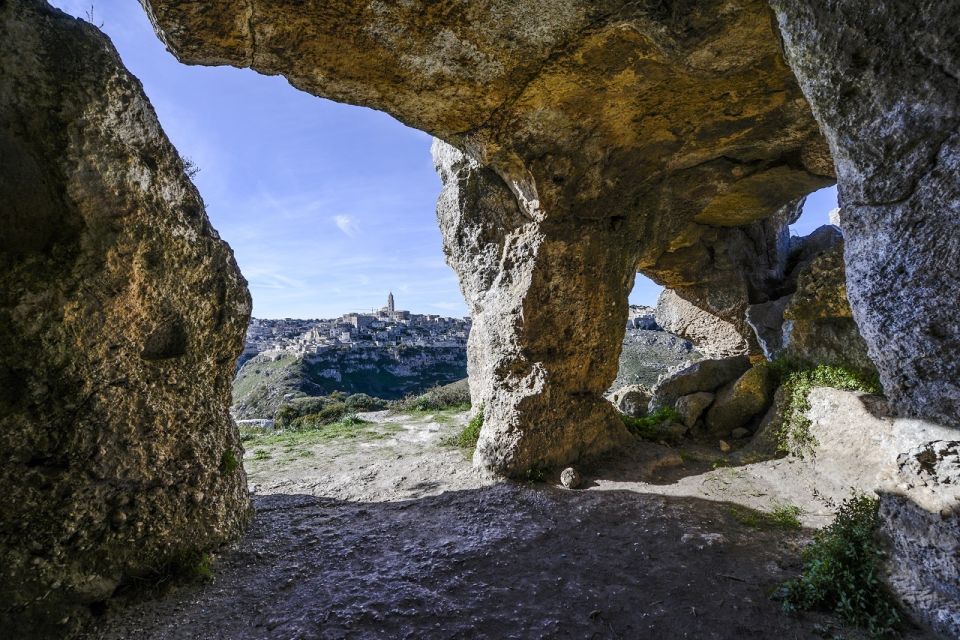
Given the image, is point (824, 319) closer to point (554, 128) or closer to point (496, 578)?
point (554, 128)

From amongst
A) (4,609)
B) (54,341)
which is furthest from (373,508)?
(54,341)

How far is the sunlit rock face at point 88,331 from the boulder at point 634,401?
9.75 metres

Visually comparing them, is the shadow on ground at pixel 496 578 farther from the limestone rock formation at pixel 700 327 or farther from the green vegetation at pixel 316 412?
the green vegetation at pixel 316 412

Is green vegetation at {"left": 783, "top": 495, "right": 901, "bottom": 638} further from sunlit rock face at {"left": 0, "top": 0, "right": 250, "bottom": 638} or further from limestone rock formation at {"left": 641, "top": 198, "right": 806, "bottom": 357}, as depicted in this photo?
limestone rock formation at {"left": 641, "top": 198, "right": 806, "bottom": 357}

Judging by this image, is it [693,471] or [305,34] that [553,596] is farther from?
[305,34]

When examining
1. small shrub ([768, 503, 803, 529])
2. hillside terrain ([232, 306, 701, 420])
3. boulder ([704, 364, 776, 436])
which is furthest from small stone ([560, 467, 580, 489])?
hillside terrain ([232, 306, 701, 420])

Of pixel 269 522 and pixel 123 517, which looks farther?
pixel 269 522

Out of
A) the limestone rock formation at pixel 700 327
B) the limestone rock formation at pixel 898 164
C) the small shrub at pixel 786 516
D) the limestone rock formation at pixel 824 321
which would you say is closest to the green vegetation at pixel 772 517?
the small shrub at pixel 786 516

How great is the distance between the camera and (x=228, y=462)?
17.1 ft

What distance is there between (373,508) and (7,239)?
5170 mm

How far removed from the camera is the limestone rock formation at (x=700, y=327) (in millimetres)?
13492

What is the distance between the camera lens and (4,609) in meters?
3.20

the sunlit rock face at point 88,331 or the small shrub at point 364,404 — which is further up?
the sunlit rock face at point 88,331

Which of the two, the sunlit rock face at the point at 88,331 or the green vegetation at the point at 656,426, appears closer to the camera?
the sunlit rock face at the point at 88,331
